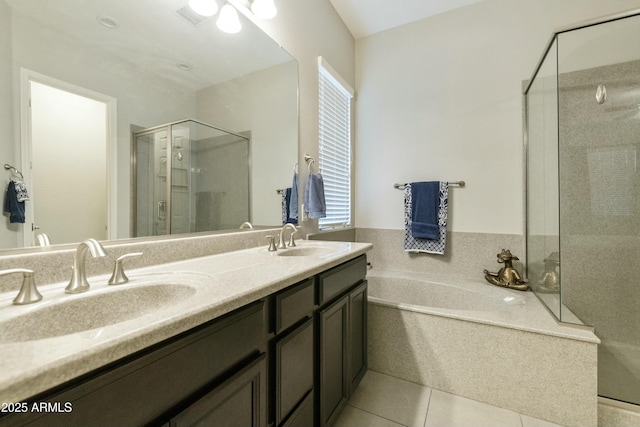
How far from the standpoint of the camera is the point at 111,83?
939 mm

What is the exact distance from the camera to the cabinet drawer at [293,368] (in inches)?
33.9

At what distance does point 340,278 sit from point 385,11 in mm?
2409

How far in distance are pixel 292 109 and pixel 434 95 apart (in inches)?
55.8

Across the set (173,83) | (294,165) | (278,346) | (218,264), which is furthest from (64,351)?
(294,165)

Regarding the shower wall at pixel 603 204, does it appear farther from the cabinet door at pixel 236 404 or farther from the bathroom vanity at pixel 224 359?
the cabinet door at pixel 236 404

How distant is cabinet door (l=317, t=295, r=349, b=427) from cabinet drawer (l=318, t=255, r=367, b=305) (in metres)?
0.05

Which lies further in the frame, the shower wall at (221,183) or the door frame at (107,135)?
the shower wall at (221,183)

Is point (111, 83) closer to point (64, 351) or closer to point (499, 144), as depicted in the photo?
point (64, 351)

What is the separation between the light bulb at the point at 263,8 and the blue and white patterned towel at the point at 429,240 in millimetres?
1691

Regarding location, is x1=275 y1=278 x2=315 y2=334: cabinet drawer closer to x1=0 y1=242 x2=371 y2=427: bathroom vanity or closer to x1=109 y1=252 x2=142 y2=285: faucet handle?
x1=0 y1=242 x2=371 y2=427: bathroom vanity

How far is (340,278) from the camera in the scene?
127cm

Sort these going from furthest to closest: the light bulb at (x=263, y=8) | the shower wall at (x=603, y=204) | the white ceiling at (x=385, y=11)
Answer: the white ceiling at (x=385, y=11), the shower wall at (x=603, y=204), the light bulb at (x=263, y=8)

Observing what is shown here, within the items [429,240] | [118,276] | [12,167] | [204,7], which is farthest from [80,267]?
[429,240]

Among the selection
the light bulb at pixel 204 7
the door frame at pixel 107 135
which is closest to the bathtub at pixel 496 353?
the door frame at pixel 107 135
